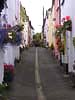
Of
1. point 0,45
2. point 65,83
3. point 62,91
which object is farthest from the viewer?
point 65,83

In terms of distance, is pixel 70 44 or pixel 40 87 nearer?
pixel 40 87

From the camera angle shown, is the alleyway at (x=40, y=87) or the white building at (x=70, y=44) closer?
the alleyway at (x=40, y=87)

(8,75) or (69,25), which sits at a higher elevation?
(69,25)

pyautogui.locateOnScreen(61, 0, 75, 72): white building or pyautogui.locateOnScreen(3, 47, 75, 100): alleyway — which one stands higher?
pyautogui.locateOnScreen(61, 0, 75, 72): white building

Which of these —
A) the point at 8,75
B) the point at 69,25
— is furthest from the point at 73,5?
the point at 8,75

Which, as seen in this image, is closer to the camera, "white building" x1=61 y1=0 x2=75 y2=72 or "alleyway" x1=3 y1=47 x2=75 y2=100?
"alleyway" x1=3 y1=47 x2=75 y2=100

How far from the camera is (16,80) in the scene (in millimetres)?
21219

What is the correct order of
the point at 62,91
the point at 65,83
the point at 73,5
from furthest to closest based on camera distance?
the point at 73,5 → the point at 65,83 → the point at 62,91

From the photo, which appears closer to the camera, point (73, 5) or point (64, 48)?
point (73, 5)

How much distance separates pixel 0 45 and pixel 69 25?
27.1 feet

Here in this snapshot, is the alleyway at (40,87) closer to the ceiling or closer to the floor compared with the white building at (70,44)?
closer to the floor

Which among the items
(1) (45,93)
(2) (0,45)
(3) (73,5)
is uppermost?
(3) (73,5)

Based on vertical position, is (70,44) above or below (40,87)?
above

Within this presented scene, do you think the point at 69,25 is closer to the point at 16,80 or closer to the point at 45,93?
the point at 16,80
